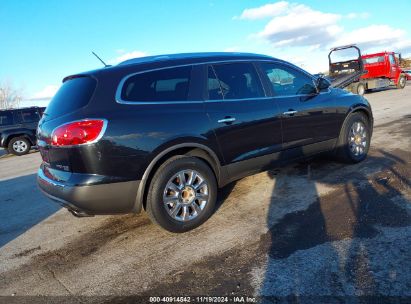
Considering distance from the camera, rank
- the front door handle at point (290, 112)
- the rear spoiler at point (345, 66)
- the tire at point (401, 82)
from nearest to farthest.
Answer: the front door handle at point (290, 112) < the rear spoiler at point (345, 66) < the tire at point (401, 82)

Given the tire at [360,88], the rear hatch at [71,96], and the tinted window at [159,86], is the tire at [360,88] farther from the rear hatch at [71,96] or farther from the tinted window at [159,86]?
the rear hatch at [71,96]

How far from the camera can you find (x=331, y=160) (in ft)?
19.9

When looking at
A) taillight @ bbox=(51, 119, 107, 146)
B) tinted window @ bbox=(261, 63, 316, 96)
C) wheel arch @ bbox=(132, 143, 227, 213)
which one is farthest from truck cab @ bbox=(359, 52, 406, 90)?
taillight @ bbox=(51, 119, 107, 146)

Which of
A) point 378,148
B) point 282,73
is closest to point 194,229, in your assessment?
point 282,73

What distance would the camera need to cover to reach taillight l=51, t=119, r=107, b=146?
331cm

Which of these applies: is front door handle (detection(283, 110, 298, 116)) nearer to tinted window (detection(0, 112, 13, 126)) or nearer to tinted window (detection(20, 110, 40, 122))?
tinted window (detection(20, 110, 40, 122))

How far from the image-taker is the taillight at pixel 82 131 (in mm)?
3314

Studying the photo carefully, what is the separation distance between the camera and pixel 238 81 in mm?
4422

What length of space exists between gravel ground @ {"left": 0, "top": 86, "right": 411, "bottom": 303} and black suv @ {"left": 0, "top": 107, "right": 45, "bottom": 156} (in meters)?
9.35

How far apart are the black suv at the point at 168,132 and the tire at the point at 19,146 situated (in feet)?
35.4

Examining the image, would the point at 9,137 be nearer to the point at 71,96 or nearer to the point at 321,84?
the point at 71,96

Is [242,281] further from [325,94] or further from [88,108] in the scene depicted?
[325,94]

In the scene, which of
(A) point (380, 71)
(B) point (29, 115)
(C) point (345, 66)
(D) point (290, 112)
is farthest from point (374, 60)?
(D) point (290, 112)

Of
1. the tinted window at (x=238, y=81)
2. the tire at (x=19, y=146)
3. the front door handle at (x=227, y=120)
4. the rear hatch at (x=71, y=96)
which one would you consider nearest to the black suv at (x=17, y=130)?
the tire at (x=19, y=146)
